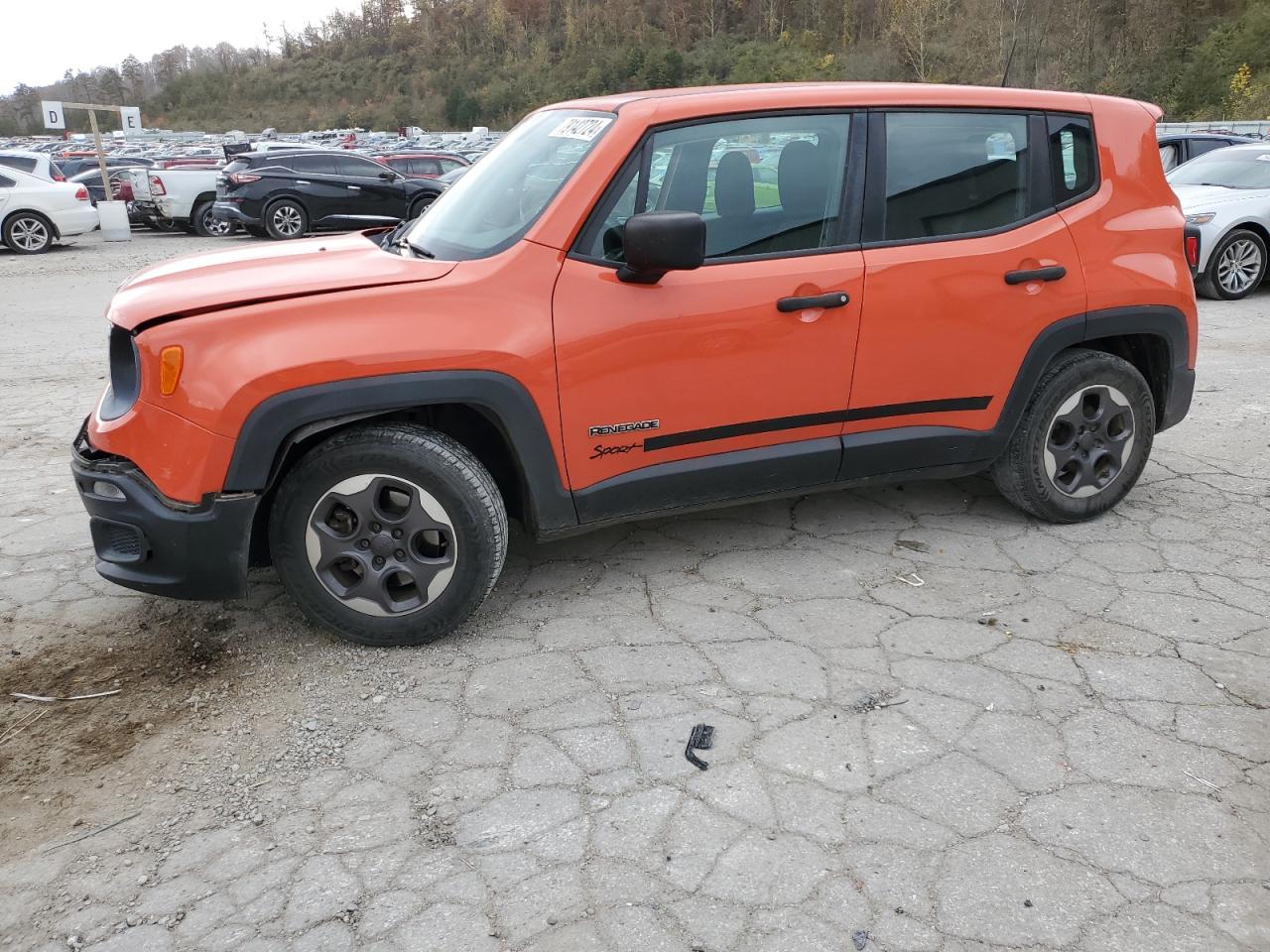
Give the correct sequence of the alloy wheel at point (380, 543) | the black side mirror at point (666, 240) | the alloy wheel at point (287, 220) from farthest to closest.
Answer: the alloy wheel at point (287, 220) < the alloy wheel at point (380, 543) < the black side mirror at point (666, 240)

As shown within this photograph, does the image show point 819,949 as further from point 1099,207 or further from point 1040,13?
point 1040,13

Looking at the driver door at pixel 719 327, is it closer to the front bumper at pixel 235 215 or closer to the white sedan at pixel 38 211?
the front bumper at pixel 235 215

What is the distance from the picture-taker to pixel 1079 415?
418 centimetres

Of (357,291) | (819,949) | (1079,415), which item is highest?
(357,291)

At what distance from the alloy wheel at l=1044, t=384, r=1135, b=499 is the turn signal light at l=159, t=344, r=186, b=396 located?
3.25m

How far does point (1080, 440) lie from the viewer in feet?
13.9

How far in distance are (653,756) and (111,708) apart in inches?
66.5

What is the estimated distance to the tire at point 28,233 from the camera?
15.3 m

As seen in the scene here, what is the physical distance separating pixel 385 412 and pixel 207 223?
54.1 ft

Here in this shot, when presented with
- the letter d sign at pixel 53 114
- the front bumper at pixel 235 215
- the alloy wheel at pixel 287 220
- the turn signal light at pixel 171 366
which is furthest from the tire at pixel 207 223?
the turn signal light at pixel 171 366

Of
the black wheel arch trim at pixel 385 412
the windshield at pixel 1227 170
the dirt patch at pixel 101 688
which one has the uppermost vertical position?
the windshield at pixel 1227 170

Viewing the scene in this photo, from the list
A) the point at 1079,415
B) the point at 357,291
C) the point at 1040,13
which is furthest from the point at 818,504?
the point at 1040,13

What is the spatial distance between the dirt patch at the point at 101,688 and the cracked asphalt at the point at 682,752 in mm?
13

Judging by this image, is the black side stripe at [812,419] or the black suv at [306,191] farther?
the black suv at [306,191]
